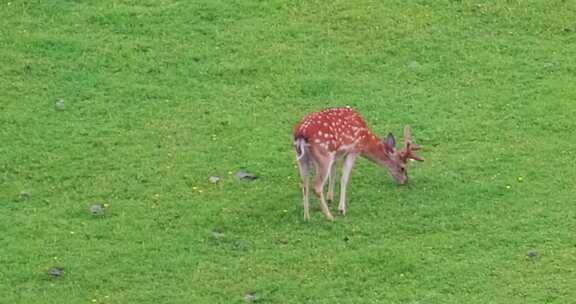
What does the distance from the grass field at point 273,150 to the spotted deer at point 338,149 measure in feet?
0.80

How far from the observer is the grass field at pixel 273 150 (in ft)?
44.2

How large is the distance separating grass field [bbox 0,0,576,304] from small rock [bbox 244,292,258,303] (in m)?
0.04

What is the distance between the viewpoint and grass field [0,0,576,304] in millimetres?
13461

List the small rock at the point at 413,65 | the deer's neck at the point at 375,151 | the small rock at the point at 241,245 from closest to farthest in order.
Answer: the small rock at the point at 241,245 → the deer's neck at the point at 375,151 → the small rock at the point at 413,65

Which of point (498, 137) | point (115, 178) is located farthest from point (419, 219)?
point (115, 178)

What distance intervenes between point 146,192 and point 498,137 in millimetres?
3988

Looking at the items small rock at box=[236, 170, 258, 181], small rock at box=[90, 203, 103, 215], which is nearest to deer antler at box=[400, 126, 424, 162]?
small rock at box=[236, 170, 258, 181]

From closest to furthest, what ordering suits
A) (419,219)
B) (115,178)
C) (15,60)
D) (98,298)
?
1. (98,298)
2. (419,219)
3. (115,178)
4. (15,60)

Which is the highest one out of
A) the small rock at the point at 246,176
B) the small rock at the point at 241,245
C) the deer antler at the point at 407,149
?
the deer antler at the point at 407,149

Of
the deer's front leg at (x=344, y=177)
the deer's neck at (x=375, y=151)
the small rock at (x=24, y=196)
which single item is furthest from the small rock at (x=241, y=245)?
the small rock at (x=24, y=196)

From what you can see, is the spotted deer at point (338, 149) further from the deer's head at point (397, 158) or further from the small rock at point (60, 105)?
the small rock at point (60, 105)

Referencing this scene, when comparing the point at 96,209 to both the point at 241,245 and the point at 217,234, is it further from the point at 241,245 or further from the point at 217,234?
the point at 241,245

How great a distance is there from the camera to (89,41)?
60.4 feet

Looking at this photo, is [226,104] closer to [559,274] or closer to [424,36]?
[424,36]
